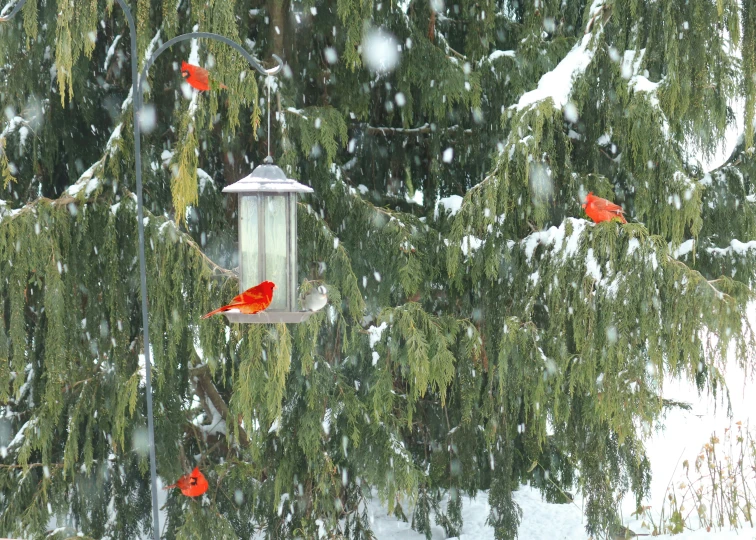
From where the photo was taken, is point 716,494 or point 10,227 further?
point 716,494

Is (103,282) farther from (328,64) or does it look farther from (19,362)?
(328,64)

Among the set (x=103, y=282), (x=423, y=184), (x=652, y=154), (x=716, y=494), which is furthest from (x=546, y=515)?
(x=103, y=282)

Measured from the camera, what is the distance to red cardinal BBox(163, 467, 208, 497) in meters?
4.52

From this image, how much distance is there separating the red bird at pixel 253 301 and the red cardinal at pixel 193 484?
2034 mm

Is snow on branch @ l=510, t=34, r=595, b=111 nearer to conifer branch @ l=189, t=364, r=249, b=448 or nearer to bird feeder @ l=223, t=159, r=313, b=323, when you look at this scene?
bird feeder @ l=223, t=159, r=313, b=323

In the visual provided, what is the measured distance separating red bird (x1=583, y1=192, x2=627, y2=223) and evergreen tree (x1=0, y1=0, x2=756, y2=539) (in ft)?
0.28

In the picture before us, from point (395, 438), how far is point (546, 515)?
2477 millimetres

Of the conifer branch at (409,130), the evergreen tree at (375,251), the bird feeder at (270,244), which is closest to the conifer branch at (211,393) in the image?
the evergreen tree at (375,251)

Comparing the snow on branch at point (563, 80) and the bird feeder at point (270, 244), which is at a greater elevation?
the snow on branch at point (563, 80)

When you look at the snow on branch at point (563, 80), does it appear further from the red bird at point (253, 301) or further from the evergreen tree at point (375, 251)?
the red bird at point (253, 301)

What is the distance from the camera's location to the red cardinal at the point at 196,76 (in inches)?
146

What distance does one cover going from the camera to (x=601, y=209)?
12.3 ft

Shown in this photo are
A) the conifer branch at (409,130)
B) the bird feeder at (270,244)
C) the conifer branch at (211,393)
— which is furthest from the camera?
the conifer branch at (211,393)

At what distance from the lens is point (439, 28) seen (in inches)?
199
